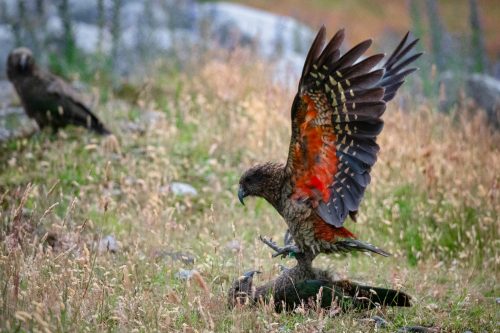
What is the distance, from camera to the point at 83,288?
468 centimetres

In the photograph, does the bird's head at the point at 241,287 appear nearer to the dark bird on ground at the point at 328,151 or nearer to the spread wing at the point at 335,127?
the dark bird on ground at the point at 328,151

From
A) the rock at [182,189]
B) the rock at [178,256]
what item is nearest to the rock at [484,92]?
the rock at [182,189]

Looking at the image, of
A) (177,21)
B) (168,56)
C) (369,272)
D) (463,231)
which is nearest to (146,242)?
(369,272)

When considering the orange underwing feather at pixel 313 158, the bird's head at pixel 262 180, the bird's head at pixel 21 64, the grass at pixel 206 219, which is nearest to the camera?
the grass at pixel 206 219

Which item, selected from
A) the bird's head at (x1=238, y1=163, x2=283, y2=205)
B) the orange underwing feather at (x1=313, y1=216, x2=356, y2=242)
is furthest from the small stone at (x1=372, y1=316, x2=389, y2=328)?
the bird's head at (x1=238, y1=163, x2=283, y2=205)

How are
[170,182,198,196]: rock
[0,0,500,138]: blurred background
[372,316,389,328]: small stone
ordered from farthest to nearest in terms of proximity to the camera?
[0,0,500,138]: blurred background
[170,182,198,196]: rock
[372,316,389,328]: small stone

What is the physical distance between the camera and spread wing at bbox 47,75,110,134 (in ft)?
28.3

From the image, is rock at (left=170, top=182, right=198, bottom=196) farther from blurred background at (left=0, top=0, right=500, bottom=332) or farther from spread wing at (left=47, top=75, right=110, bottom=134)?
spread wing at (left=47, top=75, right=110, bottom=134)

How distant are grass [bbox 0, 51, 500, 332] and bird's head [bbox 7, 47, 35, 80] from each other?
3.28 ft

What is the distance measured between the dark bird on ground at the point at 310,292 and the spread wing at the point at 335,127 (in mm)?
477

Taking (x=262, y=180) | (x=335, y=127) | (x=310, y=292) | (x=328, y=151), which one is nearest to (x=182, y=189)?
(x=262, y=180)

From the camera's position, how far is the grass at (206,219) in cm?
462

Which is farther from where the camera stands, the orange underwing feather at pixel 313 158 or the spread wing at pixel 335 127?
the orange underwing feather at pixel 313 158

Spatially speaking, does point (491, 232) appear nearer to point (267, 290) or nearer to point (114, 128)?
→ point (267, 290)
